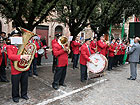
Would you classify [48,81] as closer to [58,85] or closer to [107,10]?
[58,85]

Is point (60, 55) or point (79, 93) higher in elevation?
point (60, 55)

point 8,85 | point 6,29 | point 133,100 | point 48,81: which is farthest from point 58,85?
point 6,29

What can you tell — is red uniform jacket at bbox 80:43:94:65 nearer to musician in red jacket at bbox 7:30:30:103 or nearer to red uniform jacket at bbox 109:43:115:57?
musician in red jacket at bbox 7:30:30:103

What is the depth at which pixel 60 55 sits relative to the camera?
217 inches

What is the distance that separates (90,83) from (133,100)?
2045 millimetres

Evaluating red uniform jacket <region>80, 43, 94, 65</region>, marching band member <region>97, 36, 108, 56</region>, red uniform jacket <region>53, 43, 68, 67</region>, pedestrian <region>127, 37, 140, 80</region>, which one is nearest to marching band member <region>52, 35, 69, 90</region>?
red uniform jacket <region>53, 43, 68, 67</region>

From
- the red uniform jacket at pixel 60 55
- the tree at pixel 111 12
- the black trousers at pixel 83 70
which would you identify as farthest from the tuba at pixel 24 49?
the tree at pixel 111 12

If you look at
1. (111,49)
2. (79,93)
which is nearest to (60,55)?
(79,93)

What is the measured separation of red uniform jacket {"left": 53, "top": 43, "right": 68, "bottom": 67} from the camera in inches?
211

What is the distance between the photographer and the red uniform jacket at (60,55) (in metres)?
5.36

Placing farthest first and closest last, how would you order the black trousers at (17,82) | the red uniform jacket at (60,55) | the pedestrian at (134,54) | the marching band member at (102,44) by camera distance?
the marching band member at (102,44), the pedestrian at (134,54), the red uniform jacket at (60,55), the black trousers at (17,82)

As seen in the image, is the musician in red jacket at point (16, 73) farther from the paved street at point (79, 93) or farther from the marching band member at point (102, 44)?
the marching band member at point (102, 44)

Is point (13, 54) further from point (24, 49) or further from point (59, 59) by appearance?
point (59, 59)

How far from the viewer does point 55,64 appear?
5648mm
